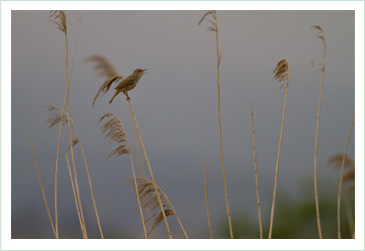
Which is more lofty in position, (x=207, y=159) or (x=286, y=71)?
(x=286, y=71)

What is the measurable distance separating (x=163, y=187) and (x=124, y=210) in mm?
325

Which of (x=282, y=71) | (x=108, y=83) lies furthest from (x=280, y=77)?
(x=108, y=83)

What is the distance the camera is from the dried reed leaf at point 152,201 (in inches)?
161

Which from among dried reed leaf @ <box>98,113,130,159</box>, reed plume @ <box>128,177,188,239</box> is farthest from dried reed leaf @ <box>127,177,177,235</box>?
dried reed leaf @ <box>98,113,130,159</box>

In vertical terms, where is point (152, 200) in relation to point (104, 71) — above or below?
below

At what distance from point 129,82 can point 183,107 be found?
430 mm

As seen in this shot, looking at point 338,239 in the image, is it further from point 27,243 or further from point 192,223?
point 27,243

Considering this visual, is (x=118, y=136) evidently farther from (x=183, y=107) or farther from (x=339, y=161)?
(x=339, y=161)

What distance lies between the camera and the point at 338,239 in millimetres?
4227

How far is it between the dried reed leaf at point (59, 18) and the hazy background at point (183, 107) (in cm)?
5

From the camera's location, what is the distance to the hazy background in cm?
426

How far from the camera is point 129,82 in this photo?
13.9ft

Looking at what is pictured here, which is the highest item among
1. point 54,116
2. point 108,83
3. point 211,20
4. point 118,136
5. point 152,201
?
point 211,20

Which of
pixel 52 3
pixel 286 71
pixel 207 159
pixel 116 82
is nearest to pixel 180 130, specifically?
pixel 207 159
